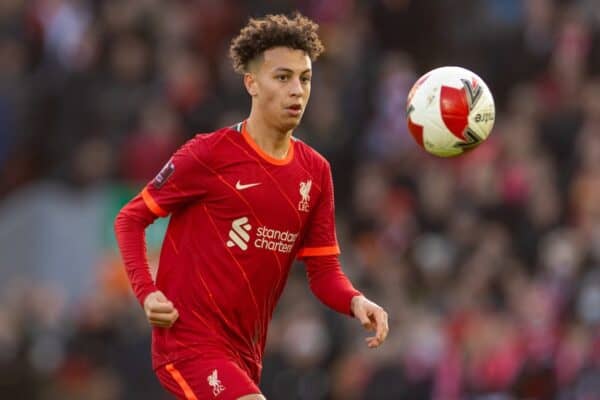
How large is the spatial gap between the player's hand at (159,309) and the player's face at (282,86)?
1.11m

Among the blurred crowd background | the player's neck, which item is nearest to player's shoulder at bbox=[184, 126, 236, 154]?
the player's neck

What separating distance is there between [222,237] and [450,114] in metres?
1.42

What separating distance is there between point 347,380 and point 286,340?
2.34ft

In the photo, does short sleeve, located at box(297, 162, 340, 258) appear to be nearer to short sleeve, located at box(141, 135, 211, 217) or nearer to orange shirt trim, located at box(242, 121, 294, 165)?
orange shirt trim, located at box(242, 121, 294, 165)

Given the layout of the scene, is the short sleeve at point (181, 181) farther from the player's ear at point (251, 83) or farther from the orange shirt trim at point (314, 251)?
the orange shirt trim at point (314, 251)

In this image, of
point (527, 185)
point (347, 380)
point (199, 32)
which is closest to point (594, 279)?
point (527, 185)

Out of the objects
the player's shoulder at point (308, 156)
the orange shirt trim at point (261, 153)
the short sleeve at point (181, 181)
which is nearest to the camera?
the short sleeve at point (181, 181)

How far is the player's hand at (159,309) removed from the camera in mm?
7508

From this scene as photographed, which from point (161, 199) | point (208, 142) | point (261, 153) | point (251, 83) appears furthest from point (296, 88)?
point (161, 199)

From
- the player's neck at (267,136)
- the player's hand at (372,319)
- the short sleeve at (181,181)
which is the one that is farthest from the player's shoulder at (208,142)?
the player's hand at (372,319)

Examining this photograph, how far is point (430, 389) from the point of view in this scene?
12.9m

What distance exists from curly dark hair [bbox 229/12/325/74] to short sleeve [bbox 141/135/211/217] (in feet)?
1.84

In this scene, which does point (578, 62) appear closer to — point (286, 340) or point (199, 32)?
point (286, 340)

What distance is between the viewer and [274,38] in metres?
8.00
